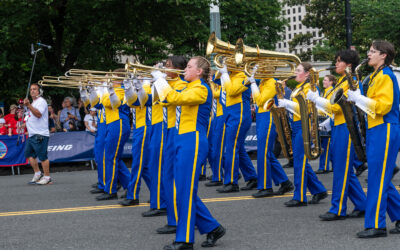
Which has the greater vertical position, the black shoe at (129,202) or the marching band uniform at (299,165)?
the marching band uniform at (299,165)

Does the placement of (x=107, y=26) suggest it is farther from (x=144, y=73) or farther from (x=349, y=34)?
(x=144, y=73)

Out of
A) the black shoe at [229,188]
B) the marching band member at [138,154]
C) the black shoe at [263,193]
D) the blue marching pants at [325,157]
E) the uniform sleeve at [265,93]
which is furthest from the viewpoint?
the blue marching pants at [325,157]

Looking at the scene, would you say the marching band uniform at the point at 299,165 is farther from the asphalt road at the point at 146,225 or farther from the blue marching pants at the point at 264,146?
the blue marching pants at the point at 264,146

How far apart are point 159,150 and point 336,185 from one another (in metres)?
2.12

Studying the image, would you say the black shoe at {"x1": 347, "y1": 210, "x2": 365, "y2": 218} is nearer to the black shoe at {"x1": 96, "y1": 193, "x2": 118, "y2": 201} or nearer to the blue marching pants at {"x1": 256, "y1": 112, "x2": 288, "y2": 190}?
the blue marching pants at {"x1": 256, "y1": 112, "x2": 288, "y2": 190}

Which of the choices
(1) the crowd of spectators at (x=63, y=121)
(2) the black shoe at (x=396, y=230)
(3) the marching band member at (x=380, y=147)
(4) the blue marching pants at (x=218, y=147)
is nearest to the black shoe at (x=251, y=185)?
(4) the blue marching pants at (x=218, y=147)

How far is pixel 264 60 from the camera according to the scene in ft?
28.0

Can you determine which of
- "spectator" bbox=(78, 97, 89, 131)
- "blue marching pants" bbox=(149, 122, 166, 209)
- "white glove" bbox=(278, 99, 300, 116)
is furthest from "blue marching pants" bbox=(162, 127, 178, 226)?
"spectator" bbox=(78, 97, 89, 131)

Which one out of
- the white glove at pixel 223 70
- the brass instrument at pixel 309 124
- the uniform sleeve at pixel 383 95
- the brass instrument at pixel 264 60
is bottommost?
the brass instrument at pixel 309 124

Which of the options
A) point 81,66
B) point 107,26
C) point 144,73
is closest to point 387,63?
point 144,73

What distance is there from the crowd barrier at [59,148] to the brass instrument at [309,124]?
8.03 metres

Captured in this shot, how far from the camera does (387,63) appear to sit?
5914 millimetres

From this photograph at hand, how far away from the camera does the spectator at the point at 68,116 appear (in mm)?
15672

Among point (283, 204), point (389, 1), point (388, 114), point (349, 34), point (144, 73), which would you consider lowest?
point (283, 204)
